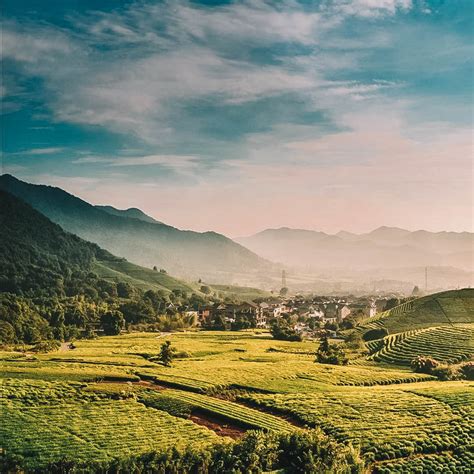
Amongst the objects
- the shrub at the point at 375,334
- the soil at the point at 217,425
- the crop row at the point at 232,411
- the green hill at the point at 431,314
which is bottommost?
the soil at the point at 217,425

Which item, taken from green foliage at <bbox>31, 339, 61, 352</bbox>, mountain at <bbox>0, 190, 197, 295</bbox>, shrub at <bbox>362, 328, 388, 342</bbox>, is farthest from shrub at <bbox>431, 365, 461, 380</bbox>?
mountain at <bbox>0, 190, 197, 295</bbox>

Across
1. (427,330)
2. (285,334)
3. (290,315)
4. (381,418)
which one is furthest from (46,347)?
(290,315)

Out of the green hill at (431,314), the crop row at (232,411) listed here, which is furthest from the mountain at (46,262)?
the crop row at (232,411)

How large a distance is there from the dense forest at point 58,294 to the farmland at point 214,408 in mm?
28558

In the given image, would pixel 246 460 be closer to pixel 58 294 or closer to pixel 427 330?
pixel 427 330

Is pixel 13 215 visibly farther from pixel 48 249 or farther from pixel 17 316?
pixel 17 316

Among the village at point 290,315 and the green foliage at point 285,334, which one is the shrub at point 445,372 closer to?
the green foliage at point 285,334

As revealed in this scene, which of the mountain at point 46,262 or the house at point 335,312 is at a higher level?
the mountain at point 46,262

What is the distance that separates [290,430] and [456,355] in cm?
3059

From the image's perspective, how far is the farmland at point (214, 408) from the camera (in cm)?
2848

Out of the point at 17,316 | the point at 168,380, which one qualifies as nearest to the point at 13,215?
the point at 17,316

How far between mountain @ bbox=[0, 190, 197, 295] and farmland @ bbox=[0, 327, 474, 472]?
84994mm

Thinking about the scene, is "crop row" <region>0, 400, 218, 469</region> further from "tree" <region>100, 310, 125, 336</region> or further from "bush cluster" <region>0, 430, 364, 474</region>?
"tree" <region>100, 310, 125, 336</region>

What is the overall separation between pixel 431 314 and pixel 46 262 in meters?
113
